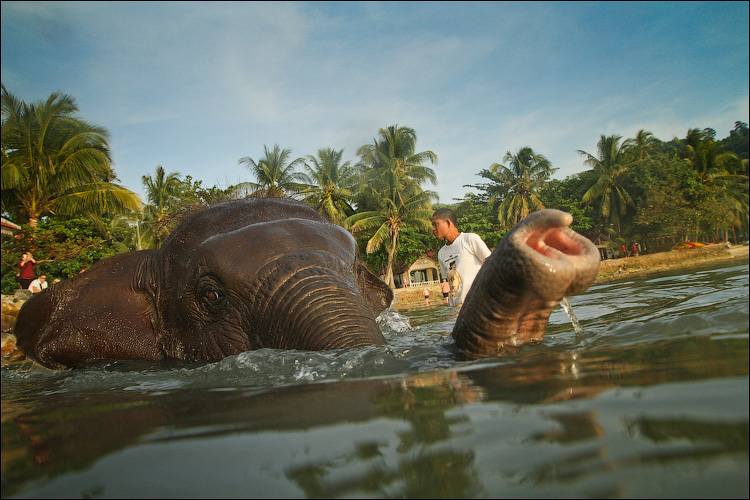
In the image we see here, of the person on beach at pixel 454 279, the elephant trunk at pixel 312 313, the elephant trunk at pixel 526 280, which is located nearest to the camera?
the elephant trunk at pixel 526 280

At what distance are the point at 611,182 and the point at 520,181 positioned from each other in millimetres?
7854

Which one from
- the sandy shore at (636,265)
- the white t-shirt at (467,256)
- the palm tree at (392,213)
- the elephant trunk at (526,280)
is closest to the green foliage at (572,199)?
the sandy shore at (636,265)

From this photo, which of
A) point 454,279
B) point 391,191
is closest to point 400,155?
point 391,191

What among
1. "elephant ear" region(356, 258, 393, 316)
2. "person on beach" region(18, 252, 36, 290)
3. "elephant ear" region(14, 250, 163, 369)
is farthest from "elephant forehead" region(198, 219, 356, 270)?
"person on beach" region(18, 252, 36, 290)

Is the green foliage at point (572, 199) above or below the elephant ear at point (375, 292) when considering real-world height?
above

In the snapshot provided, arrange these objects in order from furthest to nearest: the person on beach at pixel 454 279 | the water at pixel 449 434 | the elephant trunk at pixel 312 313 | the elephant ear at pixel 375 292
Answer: the person on beach at pixel 454 279, the elephant ear at pixel 375 292, the elephant trunk at pixel 312 313, the water at pixel 449 434

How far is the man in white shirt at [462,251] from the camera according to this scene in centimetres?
665

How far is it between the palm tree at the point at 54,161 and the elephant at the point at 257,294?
19.2 meters

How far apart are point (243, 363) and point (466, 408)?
6.97 ft

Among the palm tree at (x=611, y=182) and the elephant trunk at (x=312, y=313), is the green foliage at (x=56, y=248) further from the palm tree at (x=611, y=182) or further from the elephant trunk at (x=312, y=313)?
Result: the palm tree at (x=611, y=182)

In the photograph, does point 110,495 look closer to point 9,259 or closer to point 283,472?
point 283,472

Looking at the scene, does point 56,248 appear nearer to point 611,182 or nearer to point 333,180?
point 333,180

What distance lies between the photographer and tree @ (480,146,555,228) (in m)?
45.6

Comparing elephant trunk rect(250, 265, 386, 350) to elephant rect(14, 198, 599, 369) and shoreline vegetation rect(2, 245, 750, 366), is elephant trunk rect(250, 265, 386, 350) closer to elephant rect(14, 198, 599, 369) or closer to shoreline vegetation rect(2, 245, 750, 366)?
elephant rect(14, 198, 599, 369)
